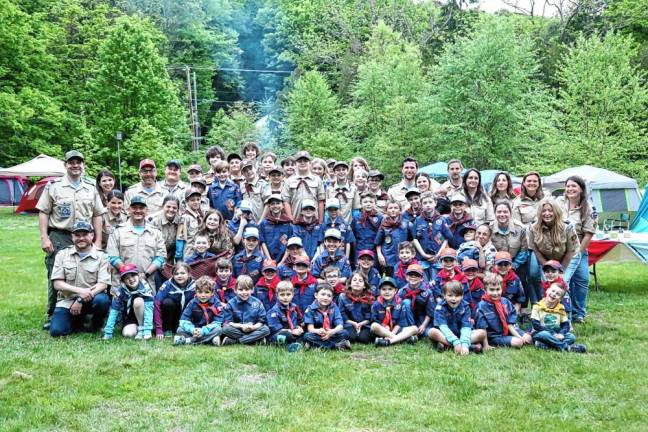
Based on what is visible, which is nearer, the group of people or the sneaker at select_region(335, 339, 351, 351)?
the sneaker at select_region(335, 339, 351, 351)

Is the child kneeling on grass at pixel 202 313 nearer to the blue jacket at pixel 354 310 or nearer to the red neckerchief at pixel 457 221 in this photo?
the blue jacket at pixel 354 310

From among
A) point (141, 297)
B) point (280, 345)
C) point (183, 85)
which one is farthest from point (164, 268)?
point (183, 85)

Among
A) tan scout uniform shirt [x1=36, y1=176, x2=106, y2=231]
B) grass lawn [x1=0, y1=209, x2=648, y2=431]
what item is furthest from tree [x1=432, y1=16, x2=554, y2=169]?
tan scout uniform shirt [x1=36, y1=176, x2=106, y2=231]

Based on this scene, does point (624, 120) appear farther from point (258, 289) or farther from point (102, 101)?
point (102, 101)

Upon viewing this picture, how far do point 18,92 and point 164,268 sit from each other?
26.3 m

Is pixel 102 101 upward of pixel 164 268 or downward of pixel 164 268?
upward

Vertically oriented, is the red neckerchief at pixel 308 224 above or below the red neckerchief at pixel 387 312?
above

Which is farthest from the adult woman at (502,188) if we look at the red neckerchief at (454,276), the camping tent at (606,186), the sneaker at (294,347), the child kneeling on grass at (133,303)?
the camping tent at (606,186)

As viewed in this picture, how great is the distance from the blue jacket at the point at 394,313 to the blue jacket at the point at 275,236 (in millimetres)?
1367

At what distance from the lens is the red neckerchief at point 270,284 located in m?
6.41

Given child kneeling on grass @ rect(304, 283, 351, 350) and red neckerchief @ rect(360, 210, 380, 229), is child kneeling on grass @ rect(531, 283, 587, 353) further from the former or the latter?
red neckerchief @ rect(360, 210, 380, 229)

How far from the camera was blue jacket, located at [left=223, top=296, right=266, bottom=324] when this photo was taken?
6.16m

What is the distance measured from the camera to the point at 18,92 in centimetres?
2912

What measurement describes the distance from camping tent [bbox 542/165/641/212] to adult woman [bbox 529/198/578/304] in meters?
11.5
